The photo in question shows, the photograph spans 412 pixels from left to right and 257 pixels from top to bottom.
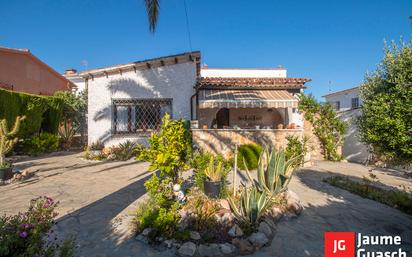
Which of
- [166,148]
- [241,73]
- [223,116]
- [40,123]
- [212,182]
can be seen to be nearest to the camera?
[166,148]

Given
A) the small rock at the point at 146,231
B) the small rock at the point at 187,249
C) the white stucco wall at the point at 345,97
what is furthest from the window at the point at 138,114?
the white stucco wall at the point at 345,97

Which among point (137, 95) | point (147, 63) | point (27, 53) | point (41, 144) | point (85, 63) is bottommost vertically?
point (41, 144)

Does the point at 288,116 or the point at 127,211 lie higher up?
the point at 288,116

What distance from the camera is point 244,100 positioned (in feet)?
55.1

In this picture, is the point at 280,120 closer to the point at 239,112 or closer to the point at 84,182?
the point at 239,112

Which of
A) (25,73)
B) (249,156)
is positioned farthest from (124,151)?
(25,73)

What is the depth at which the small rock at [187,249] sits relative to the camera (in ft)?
17.5

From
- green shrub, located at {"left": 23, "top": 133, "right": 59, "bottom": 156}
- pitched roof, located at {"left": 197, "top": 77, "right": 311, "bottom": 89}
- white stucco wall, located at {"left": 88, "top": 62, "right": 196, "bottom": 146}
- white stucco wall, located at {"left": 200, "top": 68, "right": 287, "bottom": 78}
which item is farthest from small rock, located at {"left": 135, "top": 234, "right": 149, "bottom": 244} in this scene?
white stucco wall, located at {"left": 200, "top": 68, "right": 287, "bottom": 78}

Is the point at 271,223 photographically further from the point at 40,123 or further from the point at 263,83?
the point at 40,123

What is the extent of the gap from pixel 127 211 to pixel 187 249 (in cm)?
330

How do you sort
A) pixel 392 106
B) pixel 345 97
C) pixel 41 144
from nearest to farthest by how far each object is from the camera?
pixel 392 106
pixel 41 144
pixel 345 97

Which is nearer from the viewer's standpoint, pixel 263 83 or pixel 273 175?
pixel 273 175

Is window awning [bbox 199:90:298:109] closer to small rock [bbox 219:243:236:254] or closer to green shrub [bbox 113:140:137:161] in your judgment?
green shrub [bbox 113:140:137:161]

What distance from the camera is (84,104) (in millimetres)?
24562
